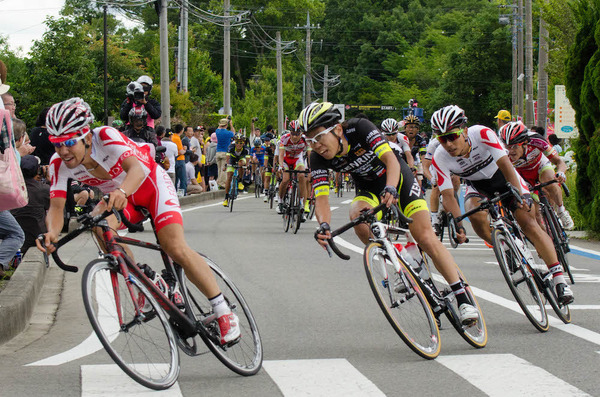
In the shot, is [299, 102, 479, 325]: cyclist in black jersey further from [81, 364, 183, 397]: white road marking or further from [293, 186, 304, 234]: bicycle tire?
[293, 186, 304, 234]: bicycle tire

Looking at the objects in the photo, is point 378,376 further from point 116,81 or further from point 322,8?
point 322,8

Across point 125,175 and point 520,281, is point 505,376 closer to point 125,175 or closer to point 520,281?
point 520,281

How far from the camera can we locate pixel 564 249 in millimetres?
11156

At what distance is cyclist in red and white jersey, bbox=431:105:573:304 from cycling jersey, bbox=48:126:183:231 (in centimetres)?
248

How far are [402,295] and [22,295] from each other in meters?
3.44

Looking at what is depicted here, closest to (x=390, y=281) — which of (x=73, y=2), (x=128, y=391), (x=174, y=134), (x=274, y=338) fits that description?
(x=274, y=338)

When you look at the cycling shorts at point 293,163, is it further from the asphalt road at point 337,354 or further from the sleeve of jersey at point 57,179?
the sleeve of jersey at point 57,179

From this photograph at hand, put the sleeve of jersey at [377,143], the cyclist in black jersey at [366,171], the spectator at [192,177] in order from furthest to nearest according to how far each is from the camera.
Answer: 1. the spectator at [192,177]
2. the sleeve of jersey at [377,143]
3. the cyclist in black jersey at [366,171]

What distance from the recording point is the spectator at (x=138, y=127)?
13156mm

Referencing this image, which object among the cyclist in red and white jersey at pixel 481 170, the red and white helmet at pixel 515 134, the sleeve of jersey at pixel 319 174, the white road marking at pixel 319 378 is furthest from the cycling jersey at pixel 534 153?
the white road marking at pixel 319 378

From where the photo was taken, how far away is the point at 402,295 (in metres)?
6.92

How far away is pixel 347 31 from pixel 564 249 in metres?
112

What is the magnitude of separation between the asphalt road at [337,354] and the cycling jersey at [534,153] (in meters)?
1.39

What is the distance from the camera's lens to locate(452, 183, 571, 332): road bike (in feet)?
26.0
